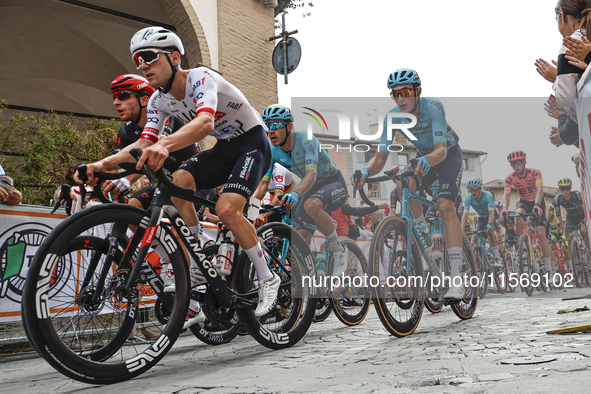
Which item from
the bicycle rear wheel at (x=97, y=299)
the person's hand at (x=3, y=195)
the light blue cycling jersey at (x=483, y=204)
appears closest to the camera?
the bicycle rear wheel at (x=97, y=299)

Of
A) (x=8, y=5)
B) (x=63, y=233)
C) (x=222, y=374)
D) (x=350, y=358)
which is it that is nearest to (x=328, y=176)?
(x=350, y=358)

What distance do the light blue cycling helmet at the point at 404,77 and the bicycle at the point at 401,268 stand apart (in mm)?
942

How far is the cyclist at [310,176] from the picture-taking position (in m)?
5.55

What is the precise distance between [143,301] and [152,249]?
1.17 feet

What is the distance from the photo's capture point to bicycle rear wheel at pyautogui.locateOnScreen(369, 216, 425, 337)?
Answer: 425 centimetres

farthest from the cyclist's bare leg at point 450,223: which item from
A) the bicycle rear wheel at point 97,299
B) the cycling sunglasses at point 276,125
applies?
the bicycle rear wheel at point 97,299

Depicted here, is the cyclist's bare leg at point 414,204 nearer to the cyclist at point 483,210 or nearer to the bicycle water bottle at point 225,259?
the bicycle water bottle at point 225,259

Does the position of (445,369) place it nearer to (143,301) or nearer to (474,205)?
(143,301)

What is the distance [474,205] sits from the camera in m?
8.25

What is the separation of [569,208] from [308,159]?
7.32 m

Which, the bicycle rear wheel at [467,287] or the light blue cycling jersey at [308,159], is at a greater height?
the light blue cycling jersey at [308,159]

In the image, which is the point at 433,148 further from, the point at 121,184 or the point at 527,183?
the point at 527,183

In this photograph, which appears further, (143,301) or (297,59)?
(297,59)

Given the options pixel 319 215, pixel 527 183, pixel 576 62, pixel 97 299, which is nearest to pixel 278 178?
pixel 319 215
